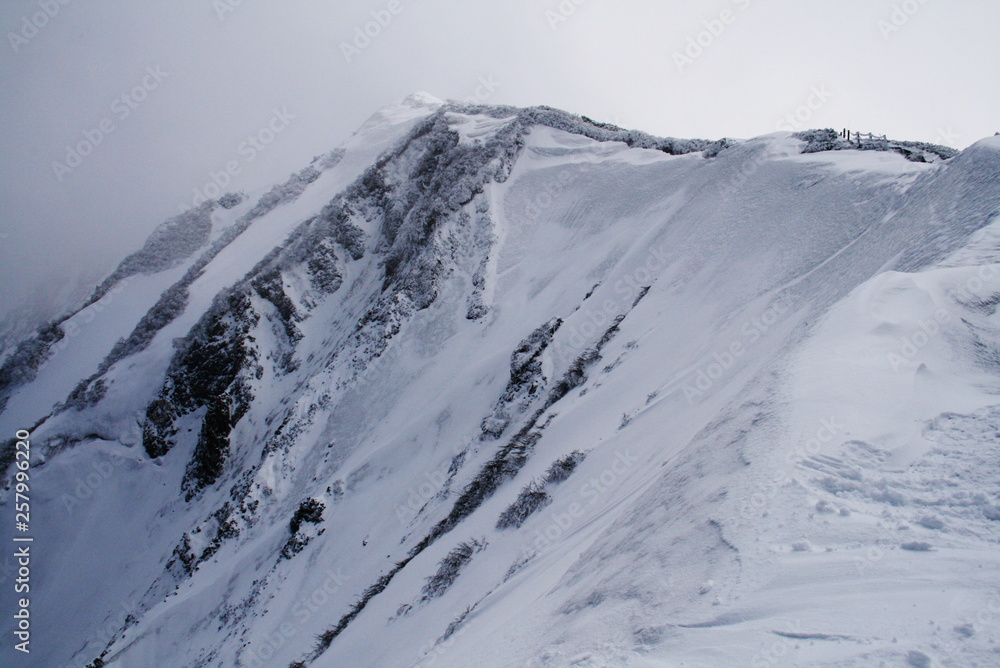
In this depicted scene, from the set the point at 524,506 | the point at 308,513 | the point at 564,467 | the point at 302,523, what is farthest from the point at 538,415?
the point at 302,523

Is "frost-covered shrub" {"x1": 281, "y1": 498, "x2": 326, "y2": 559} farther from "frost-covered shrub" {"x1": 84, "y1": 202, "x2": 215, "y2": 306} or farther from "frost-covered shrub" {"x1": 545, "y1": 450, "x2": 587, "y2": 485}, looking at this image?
"frost-covered shrub" {"x1": 84, "y1": 202, "x2": 215, "y2": 306}

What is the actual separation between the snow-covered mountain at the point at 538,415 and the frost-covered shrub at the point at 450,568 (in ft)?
0.30

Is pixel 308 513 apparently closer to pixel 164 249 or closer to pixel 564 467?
pixel 564 467

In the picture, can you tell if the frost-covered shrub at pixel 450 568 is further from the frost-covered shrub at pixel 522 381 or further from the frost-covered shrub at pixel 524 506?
the frost-covered shrub at pixel 522 381

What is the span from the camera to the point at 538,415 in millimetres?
18031

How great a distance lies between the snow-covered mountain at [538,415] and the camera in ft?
15.1

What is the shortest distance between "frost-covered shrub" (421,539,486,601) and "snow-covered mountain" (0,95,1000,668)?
0.30ft

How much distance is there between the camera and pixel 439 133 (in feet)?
122

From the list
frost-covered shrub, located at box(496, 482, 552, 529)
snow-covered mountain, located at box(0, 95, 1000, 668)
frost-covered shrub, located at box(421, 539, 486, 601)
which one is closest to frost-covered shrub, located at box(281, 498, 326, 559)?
snow-covered mountain, located at box(0, 95, 1000, 668)

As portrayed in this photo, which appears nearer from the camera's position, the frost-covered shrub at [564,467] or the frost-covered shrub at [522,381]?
the frost-covered shrub at [564,467]

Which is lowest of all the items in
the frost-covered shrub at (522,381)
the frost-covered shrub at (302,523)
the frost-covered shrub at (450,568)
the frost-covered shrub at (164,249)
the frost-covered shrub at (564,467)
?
the frost-covered shrub at (302,523)

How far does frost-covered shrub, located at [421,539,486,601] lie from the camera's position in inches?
527

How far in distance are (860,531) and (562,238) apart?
82.5 feet

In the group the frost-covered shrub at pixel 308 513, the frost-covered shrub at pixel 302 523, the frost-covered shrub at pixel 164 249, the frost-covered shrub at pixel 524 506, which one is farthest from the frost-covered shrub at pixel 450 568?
the frost-covered shrub at pixel 164 249
